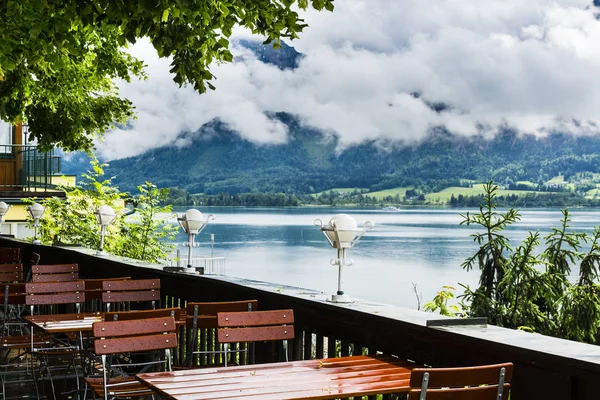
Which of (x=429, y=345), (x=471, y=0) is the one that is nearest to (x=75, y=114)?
(x=429, y=345)

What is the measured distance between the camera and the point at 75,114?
16.8 meters

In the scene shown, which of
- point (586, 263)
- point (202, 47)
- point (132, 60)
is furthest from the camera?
point (132, 60)

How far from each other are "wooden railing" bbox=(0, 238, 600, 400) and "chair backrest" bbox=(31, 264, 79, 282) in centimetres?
207

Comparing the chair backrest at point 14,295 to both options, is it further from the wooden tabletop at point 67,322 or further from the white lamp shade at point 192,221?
the white lamp shade at point 192,221

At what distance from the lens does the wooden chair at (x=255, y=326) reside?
5.65 metres

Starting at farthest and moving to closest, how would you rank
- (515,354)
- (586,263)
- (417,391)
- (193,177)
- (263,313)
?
(193,177)
(586,263)
(263,313)
(515,354)
(417,391)

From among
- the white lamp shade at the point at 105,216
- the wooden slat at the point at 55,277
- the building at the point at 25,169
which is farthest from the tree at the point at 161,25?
the building at the point at 25,169

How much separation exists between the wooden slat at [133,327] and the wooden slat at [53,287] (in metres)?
2.56

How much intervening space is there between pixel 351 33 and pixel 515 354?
187 metres

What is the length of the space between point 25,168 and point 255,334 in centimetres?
2416

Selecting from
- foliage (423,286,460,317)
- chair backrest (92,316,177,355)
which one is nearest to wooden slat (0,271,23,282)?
chair backrest (92,316,177,355)

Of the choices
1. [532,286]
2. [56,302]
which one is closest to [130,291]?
[56,302]

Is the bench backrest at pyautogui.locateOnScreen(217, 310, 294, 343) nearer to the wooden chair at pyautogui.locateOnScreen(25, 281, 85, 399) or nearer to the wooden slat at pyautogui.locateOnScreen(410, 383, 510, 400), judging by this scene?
the wooden chair at pyautogui.locateOnScreen(25, 281, 85, 399)

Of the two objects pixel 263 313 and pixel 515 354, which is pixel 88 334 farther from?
pixel 515 354
